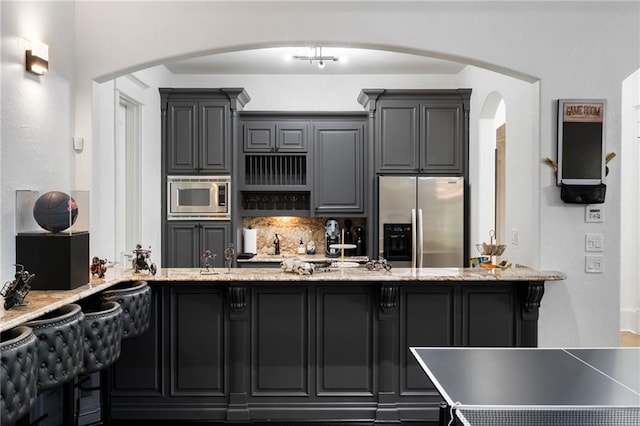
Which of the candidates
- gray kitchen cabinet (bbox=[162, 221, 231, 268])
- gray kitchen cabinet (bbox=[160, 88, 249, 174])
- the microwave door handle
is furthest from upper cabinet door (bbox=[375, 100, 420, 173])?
gray kitchen cabinet (bbox=[162, 221, 231, 268])

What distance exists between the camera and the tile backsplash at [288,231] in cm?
672

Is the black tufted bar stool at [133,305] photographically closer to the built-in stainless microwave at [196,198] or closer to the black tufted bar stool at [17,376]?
the black tufted bar stool at [17,376]

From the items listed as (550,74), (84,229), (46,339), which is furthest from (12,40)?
(550,74)

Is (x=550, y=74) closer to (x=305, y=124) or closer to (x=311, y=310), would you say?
→ (x=311, y=310)

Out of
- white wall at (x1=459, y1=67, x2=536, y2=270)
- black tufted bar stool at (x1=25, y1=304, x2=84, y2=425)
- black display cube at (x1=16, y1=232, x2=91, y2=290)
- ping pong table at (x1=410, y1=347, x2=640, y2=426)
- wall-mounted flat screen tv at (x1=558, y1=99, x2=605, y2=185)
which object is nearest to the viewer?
ping pong table at (x1=410, y1=347, x2=640, y2=426)

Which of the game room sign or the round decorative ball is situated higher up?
the game room sign

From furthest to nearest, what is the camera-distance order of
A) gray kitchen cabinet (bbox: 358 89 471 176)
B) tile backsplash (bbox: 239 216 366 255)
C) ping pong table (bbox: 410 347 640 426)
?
tile backsplash (bbox: 239 216 366 255) → gray kitchen cabinet (bbox: 358 89 471 176) → ping pong table (bbox: 410 347 640 426)

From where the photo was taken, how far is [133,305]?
3303 millimetres

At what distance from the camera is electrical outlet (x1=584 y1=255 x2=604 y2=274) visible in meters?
3.84

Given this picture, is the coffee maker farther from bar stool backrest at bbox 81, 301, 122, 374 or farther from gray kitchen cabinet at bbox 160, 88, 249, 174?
bar stool backrest at bbox 81, 301, 122, 374

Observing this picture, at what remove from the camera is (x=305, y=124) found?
6.27 metres

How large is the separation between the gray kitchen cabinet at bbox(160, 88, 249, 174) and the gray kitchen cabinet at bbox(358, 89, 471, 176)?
5.38 feet

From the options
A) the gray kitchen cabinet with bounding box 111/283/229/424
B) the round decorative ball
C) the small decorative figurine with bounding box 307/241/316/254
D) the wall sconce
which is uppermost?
the wall sconce

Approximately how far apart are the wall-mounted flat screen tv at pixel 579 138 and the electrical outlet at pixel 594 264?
0.55 metres
